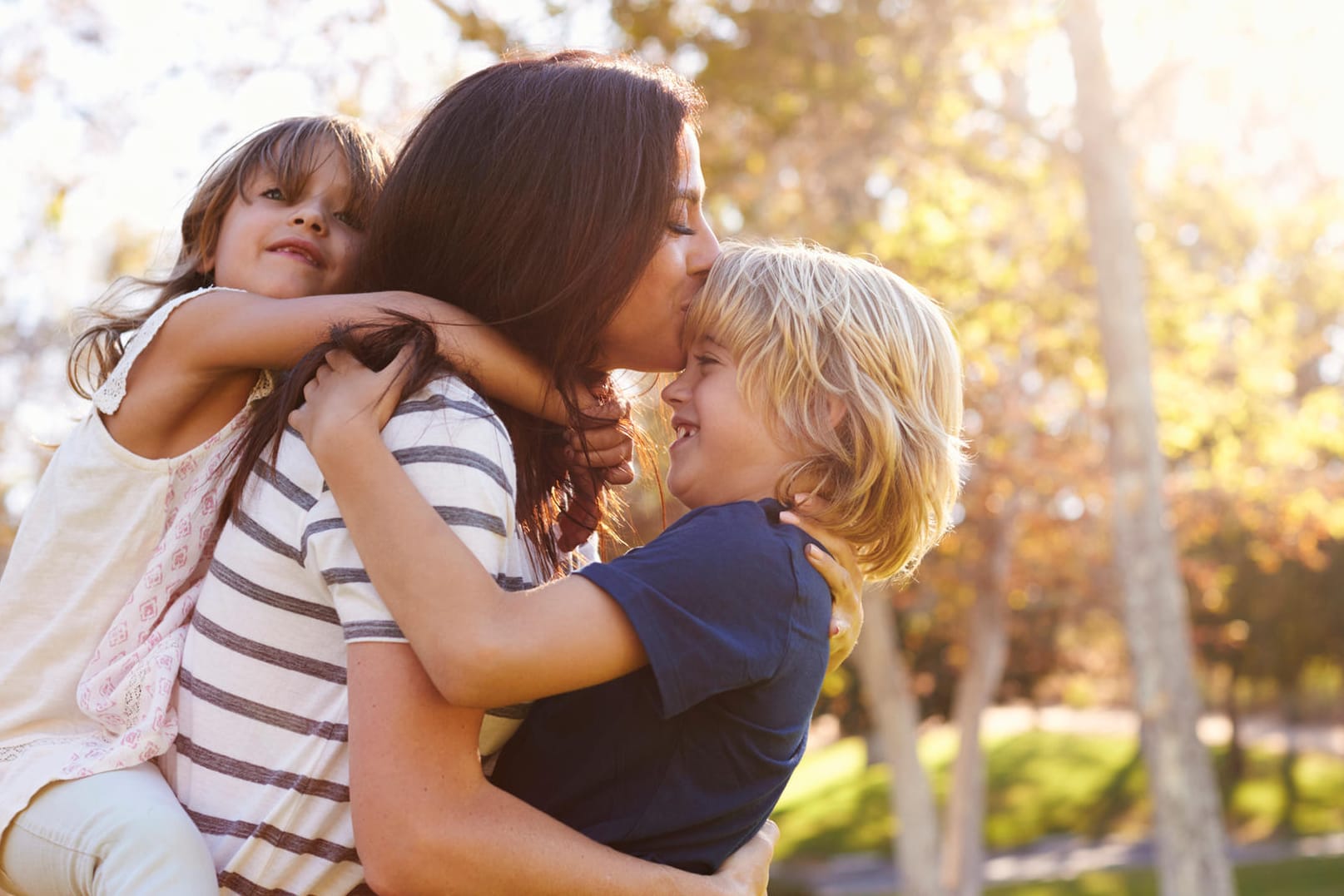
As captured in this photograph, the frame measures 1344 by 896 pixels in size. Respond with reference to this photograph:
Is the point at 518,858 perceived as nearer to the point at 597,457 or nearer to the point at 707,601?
the point at 707,601

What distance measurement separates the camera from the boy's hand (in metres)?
1.62

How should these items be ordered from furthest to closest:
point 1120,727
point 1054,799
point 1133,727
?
point 1120,727 < point 1133,727 < point 1054,799

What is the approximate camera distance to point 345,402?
5.44 feet

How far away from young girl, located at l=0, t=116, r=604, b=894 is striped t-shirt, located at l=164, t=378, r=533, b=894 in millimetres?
84

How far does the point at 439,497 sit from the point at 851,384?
724 millimetres

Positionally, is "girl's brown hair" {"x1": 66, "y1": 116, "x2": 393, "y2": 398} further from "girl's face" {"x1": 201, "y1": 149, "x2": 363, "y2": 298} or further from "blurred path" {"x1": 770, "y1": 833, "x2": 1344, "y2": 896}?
"blurred path" {"x1": 770, "y1": 833, "x2": 1344, "y2": 896}

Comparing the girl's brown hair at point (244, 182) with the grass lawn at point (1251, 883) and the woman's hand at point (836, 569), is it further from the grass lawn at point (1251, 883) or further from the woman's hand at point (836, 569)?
the grass lawn at point (1251, 883)

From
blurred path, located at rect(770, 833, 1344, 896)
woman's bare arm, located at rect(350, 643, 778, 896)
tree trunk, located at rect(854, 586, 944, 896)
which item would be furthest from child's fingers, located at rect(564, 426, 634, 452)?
blurred path, located at rect(770, 833, 1344, 896)

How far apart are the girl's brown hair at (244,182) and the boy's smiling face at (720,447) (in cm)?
87

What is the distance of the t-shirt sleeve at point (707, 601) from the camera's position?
1.56 m

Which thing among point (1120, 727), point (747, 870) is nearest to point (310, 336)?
point (747, 870)

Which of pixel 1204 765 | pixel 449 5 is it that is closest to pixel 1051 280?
pixel 1204 765

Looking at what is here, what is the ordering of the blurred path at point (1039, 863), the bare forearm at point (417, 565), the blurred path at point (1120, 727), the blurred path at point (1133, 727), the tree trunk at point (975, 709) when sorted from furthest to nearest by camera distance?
1. the blurred path at point (1133, 727)
2. the blurred path at point (1120, 727)
3. the blurred path at point (1039, 863)
4. the tree trunk at point (975, 709)
5. the bare forearm at point (417, 565)

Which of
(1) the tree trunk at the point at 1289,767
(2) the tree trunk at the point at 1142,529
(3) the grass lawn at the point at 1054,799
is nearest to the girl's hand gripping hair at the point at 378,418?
(2) the tree trunk at the point at 1142,529
